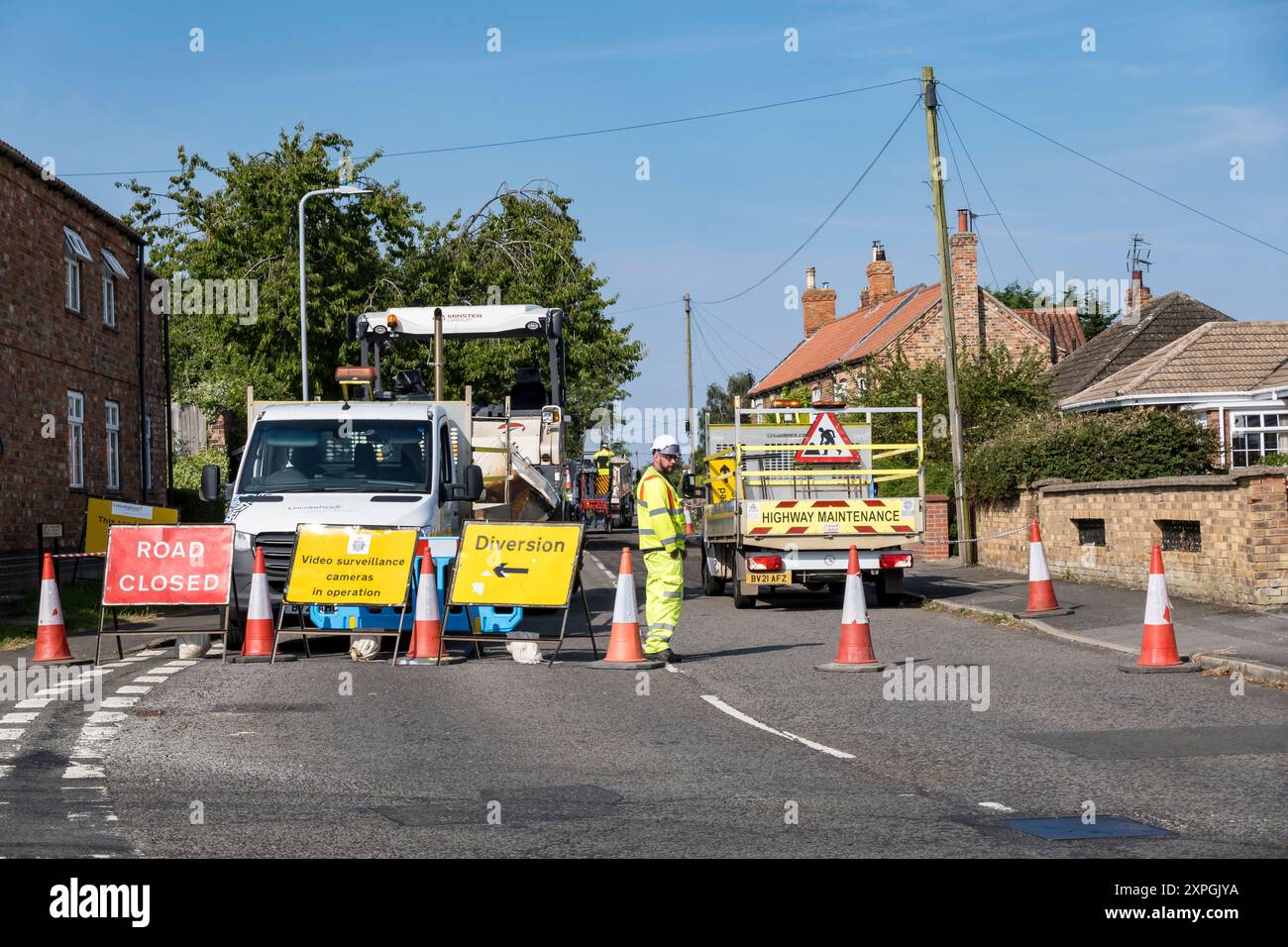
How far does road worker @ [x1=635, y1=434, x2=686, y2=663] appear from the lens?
13.3 meters

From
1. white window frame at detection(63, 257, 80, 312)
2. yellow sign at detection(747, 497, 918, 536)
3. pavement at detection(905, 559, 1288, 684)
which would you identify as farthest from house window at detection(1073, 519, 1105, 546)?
white window frame at detection(63, 257, 80, 312)

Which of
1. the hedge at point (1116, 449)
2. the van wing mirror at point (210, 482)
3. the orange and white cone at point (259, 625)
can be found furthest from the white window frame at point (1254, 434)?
the orange and white cone at point (259, 625)

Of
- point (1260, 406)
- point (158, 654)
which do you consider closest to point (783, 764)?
point (158, 654)

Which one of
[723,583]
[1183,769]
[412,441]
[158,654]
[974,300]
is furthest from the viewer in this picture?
[974,300]

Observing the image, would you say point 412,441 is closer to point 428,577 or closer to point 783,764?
point 428,577

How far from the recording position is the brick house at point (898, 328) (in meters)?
53.6

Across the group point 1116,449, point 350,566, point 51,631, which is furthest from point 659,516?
point 1116,449

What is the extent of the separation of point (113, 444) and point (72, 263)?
13.0ft

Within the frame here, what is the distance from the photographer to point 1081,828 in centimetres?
666

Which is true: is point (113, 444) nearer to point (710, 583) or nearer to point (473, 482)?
point (710, 583)

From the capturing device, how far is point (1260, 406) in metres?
31.5

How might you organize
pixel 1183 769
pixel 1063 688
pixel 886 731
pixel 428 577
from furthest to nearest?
pixel 428 577
pixel 1063 688
pixel 886 731
pixel 1183 769

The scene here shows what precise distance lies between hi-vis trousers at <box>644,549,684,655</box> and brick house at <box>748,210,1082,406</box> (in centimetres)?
2589
